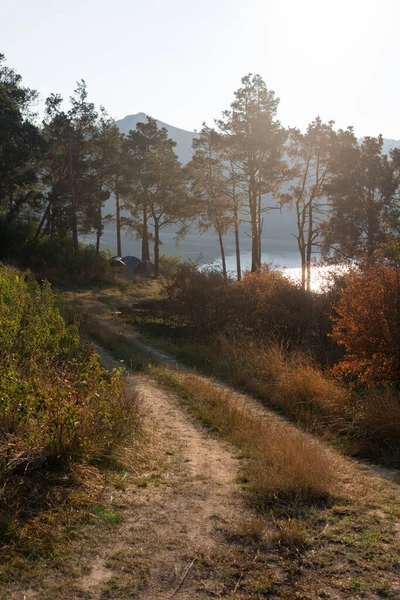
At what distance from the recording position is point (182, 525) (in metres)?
5.44

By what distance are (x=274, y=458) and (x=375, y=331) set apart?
585 cm

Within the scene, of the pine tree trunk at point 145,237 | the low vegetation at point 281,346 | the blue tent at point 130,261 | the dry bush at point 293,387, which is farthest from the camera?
the pine tree trunk at point 145,237

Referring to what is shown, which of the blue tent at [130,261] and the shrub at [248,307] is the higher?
the blue tent at [130,261]

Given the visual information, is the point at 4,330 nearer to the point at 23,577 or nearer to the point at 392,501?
the point at 23,577

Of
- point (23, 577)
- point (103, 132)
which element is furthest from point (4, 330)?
point (103, 132)

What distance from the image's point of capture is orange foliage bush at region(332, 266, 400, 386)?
1172 cm

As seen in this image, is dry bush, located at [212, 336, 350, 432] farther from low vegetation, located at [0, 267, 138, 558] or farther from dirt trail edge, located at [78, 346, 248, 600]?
low vegetation, located at [0, 267, 138, 558]

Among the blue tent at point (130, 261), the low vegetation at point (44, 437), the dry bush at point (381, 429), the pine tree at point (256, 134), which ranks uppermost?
the pine tree at point (256, 134)

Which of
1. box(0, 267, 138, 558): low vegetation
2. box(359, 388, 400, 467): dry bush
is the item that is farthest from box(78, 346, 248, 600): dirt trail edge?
box(359, 388, 400, 467): dry bush

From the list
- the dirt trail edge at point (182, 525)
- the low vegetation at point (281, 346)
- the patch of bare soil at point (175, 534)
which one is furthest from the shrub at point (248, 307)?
the patch of bare soil at point (175, 534)

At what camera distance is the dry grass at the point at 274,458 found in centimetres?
620

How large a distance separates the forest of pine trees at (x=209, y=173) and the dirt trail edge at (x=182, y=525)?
32.4 meters

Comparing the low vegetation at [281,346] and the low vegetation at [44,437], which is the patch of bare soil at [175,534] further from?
the low vegetation at [281,346]

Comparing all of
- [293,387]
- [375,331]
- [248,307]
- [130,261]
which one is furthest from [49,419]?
[130,261]
